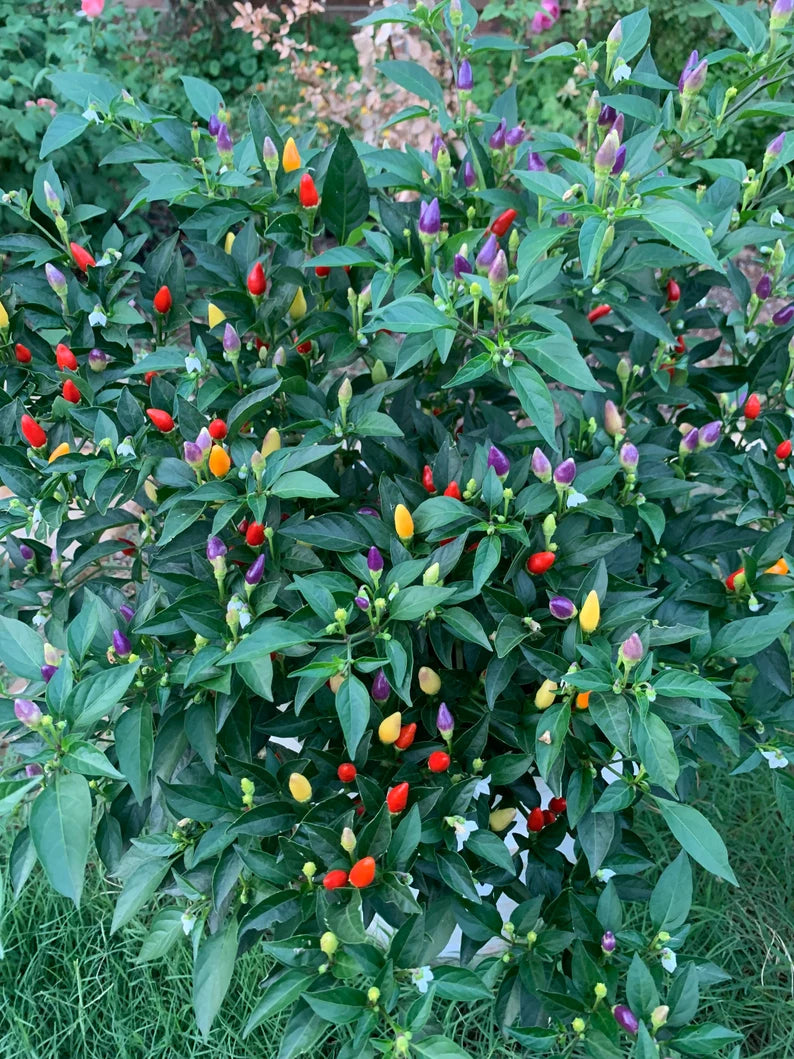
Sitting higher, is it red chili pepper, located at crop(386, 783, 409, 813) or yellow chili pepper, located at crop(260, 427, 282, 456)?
yellow chili pepper, located at crop(260, 427, 282, 456)

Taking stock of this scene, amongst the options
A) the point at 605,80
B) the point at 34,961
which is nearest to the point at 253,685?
the point at 605,80

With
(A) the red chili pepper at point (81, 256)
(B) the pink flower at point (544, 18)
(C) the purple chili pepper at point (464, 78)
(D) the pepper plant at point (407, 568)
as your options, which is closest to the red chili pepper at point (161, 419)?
(D) the pepper plant at point (407, 568)

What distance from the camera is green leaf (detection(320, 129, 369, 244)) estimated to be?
4.08 ft

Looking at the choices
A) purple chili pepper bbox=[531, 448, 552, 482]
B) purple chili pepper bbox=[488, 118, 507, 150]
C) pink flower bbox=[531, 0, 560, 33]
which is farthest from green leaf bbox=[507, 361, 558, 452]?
pink flower bbox=[531, 0, 560, 33]

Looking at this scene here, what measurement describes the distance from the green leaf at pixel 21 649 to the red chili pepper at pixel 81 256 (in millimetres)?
595

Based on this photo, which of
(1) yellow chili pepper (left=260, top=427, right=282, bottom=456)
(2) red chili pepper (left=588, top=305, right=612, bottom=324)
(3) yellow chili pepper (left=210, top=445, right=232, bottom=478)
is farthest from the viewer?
(2) red chili pepper (left=588, top=305, right=612, bottom=324)

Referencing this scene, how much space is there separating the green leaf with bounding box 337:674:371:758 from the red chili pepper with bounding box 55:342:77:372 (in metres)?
0.66

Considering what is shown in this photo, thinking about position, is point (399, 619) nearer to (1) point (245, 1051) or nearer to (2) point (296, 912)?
(2) point (296, 912)

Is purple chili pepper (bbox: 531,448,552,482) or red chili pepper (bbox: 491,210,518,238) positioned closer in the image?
purple chili pepper (bbox: 531,448,552,482)

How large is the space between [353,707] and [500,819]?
0.40 m

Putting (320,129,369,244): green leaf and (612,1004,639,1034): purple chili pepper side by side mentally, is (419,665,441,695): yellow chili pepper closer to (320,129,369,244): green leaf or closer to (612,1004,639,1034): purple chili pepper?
(612,1004,639,1034): purple chili pepper

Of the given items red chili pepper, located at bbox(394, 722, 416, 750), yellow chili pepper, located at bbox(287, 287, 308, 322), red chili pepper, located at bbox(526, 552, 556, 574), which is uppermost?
yellow chili pepper, located at bbox(287, 287, 308, 322)

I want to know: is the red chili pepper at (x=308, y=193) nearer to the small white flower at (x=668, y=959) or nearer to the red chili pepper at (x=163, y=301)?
the red chili pepper at (x=163, y=301)

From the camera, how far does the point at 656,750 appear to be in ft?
3.09
